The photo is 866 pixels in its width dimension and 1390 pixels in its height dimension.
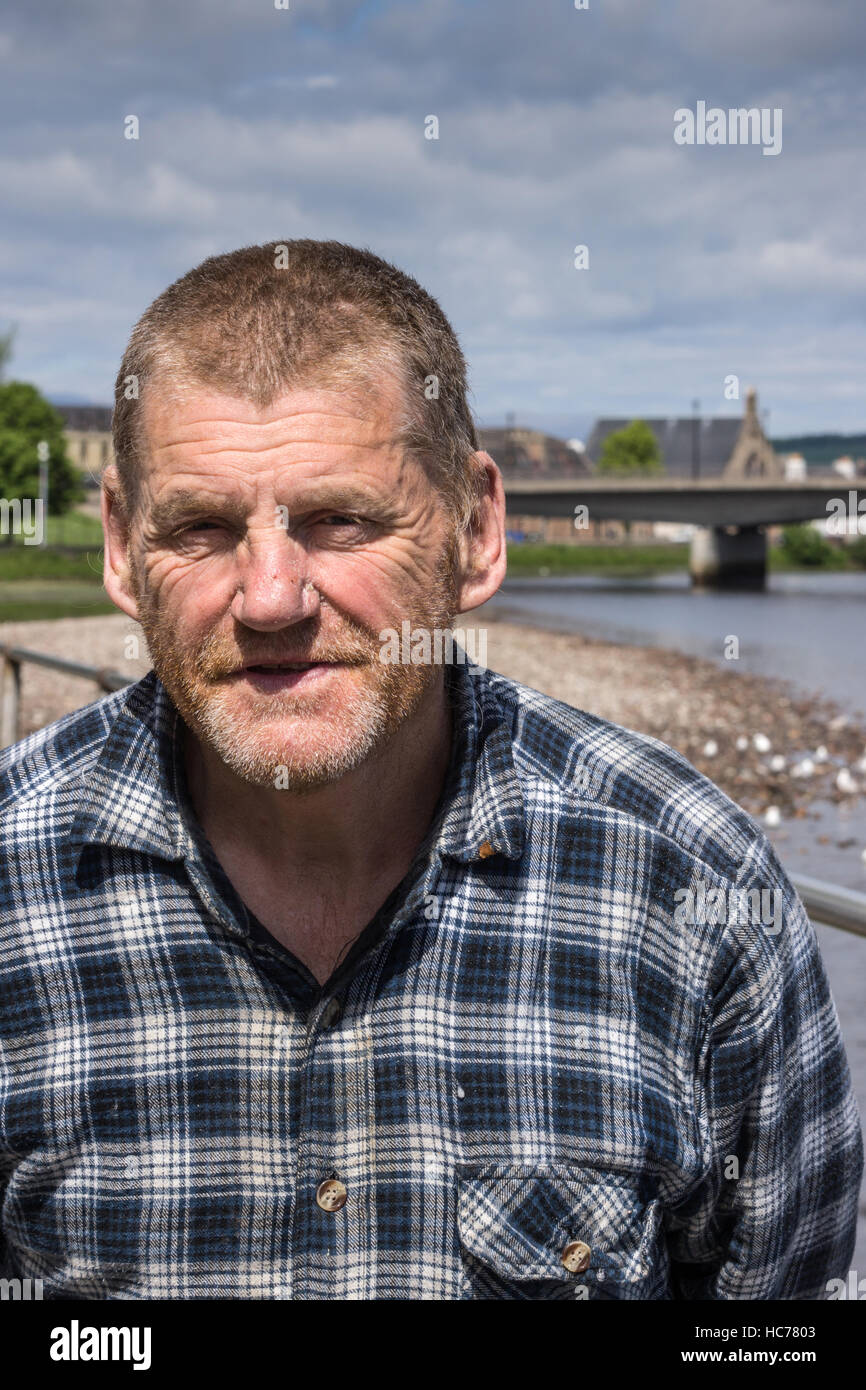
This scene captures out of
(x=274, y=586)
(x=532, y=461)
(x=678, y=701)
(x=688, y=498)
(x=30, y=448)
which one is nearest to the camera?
(x=274, y=586)

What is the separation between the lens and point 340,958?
1.97m

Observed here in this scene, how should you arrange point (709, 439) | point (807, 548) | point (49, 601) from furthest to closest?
point (709, 439) → point (807, 548) → point (49, 601)

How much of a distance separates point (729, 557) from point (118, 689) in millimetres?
56495

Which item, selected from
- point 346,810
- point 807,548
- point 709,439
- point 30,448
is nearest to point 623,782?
point 346,810

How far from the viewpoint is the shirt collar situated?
1.95 m

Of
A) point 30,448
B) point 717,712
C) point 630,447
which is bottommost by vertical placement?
point 717,712

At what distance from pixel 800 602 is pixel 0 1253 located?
1930 inches

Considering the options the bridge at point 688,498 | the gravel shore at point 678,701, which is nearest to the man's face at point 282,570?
the gravel shore at point 678,701

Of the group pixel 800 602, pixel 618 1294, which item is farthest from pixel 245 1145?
pixel 800 602

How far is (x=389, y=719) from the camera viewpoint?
1931 millimetres

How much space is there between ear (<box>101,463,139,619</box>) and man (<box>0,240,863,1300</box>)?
70 millimetres

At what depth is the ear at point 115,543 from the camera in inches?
81.9

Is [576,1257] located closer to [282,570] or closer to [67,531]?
[282,570]
